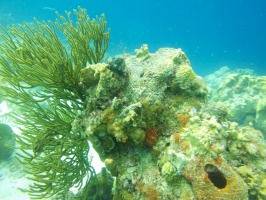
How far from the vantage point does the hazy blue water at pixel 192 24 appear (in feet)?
163

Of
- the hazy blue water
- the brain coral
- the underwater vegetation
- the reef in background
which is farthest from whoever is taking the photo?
the hazy blue water

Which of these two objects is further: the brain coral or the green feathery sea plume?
the green feathery sea plume

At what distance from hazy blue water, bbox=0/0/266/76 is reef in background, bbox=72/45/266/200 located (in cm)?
4207

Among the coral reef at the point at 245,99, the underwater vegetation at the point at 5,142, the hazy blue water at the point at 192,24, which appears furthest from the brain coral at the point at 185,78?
the hazy blue water at the point at 192,24

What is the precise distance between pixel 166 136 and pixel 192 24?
81.0 meters

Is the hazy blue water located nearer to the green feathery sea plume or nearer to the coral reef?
the coral reef

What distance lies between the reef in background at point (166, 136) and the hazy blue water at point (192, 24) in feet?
138

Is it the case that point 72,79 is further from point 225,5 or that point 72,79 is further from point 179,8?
point 225,5

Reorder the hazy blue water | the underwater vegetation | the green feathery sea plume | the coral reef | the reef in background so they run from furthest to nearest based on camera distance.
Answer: the hazy blue water → the coral reef → the underwater vegetation → the green feathery sea plume → the reef in background

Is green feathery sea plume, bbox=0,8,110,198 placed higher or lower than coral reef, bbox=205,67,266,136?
lower

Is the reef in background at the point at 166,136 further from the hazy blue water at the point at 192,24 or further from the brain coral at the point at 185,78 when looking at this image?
the hazy blue water at the point at 192,24

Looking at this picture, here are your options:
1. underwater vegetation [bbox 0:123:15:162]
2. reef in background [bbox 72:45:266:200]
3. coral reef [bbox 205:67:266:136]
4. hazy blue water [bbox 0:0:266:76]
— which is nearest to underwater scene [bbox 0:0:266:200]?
reef in background [bbox 72:45:266:200]

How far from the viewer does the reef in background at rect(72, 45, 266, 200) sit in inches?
98.3

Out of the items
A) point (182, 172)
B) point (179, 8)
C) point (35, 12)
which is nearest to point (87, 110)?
point (182, 172)
